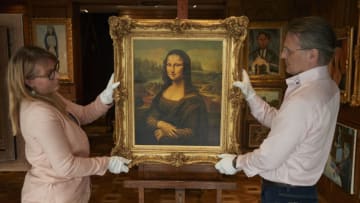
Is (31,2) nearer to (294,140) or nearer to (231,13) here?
(231,13)

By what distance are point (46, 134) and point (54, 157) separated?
0.31ft

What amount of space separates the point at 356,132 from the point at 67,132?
2.17 meters

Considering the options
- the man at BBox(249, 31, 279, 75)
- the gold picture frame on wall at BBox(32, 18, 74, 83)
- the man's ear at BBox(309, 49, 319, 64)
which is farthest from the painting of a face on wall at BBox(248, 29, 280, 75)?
the man's ear at BBox(309, 49, 319, 64)

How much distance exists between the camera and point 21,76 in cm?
131

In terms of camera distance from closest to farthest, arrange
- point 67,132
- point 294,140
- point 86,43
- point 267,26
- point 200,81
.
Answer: point 294,140, point 67,132, point 200,81, point 267,26, point 86,43

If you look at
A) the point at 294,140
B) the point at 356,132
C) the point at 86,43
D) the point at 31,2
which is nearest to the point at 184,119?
the point at 294,140

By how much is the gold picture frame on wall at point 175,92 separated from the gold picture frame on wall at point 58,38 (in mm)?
3112

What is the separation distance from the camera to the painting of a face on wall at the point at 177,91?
4.80 feet

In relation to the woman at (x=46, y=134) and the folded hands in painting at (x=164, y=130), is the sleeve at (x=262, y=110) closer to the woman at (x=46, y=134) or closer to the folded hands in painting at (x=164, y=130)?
the folded hands in painting at (x=164, y=130)

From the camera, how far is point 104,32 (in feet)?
23.6

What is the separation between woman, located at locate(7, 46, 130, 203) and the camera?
129cm

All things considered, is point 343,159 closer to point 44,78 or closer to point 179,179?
point 179,179

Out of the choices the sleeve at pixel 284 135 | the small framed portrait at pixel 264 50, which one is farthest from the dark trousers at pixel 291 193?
the small framed portrait at pixel 264 50

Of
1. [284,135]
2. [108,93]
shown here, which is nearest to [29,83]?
[108,93]
